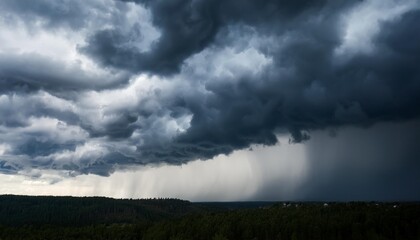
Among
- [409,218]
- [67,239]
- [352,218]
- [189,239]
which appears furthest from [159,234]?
[409,218]

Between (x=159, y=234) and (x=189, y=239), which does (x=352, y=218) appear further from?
(x=159, y=234)

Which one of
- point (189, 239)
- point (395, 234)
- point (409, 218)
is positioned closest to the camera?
point (395, 234)

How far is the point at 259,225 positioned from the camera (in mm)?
193250

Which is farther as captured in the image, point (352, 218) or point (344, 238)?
point (352, 218)

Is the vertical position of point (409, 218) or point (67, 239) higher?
point (409, 218)

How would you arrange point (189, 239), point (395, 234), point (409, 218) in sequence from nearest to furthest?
1. point (395, 234)
2. point (189, 239)
3. point (409, 218)

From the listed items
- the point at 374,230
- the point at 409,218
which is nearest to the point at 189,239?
the point at 374,230

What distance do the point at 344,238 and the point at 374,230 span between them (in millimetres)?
12520

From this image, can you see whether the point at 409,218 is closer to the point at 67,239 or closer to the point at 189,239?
the point at 189,239

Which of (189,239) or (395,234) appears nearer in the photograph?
(395,234)

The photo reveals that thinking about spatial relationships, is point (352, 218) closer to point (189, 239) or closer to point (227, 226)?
point (227, 226)

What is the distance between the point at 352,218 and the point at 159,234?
92.7 metres

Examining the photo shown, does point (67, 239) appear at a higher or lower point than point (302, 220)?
lower

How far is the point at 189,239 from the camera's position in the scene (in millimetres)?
177500
